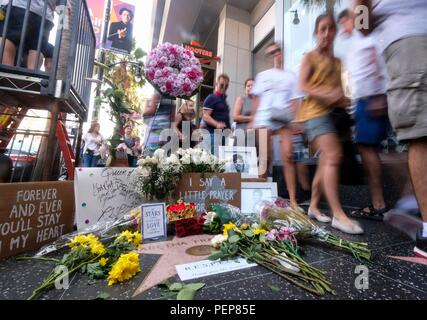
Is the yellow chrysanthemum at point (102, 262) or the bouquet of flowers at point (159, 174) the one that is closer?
the yellow chrysanthemum at point (102, 262)

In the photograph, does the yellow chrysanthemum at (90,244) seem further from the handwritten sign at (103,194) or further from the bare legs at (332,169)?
the bare legs at (332,169)

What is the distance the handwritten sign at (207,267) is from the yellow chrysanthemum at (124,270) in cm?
15

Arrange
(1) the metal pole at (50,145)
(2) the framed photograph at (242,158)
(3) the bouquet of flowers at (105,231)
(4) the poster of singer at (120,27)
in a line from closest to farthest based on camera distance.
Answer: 1. (3) the bouquet of flowers at (105,231)
2. (1) the metal pole at (50,145)
3. (2) the framed photograph at (242,158)
4. (4) the poster of singer at (120,27)

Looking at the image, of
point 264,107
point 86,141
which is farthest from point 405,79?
point 86,141

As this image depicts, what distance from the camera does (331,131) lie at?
147cm

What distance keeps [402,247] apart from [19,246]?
5.56 ft

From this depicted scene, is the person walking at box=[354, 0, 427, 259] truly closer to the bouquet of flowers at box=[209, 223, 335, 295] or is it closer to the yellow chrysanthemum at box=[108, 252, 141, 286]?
the bouquet of flowers at box=[209, 223, 335, 295]

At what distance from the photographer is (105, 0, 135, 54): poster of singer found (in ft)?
13.1

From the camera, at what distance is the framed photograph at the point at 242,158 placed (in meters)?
2.41

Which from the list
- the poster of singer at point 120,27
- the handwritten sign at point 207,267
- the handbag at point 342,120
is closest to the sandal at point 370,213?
the handbag at point 342,120

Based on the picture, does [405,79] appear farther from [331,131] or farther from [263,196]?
[263,196]

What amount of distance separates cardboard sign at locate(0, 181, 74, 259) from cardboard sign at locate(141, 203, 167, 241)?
1.37ft

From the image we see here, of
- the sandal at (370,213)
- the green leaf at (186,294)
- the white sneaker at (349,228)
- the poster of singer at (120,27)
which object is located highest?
the poster of singer at (120,27)

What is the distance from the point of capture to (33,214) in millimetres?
951
